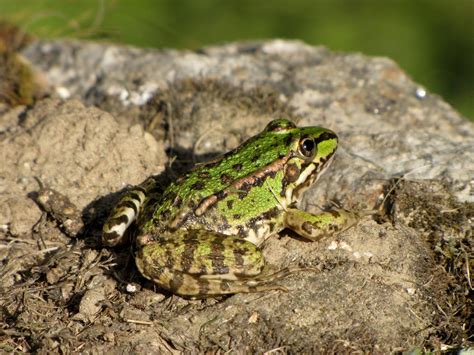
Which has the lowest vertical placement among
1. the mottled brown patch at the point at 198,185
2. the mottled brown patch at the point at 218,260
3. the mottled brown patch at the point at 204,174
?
the mottled brown patch at the point at 218,260

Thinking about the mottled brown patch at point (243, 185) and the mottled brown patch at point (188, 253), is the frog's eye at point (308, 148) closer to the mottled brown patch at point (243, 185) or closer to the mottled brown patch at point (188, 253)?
the mottled brown patch at point (243, 185)

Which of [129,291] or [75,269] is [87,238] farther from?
[129,291]

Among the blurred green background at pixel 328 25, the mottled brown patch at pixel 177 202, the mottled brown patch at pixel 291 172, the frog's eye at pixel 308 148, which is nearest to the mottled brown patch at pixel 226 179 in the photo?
the mottled brown patch at pixel 177 202

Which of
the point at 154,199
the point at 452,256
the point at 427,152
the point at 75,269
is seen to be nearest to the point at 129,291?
the point at 75,269

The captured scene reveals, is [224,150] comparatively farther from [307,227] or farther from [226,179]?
[307,227]

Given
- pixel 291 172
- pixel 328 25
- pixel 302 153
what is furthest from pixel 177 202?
pixel 328 25

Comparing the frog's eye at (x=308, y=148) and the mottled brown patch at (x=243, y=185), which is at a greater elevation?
the frog's eye at (x=308, y=148)

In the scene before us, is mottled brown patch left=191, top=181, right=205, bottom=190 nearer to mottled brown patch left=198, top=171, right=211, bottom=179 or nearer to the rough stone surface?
mottled brown patch left=198, top=171, right=211, bottom=179
